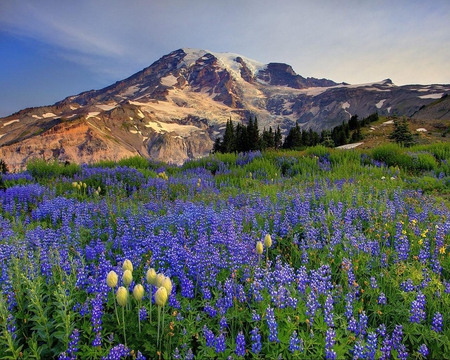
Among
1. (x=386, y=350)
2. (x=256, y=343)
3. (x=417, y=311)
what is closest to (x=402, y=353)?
(x=386, y=350)

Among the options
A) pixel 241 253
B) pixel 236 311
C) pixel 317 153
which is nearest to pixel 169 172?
pixel 317 153

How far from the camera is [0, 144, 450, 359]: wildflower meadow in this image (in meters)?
1.99

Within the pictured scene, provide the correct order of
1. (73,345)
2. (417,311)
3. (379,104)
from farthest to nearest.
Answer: (379,104), (417,311), (73,345)

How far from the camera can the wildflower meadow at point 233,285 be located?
1.99m

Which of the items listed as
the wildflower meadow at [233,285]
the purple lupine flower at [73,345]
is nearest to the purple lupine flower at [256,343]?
the wildflower meadow at [233,285]

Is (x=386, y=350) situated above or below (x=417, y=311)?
below

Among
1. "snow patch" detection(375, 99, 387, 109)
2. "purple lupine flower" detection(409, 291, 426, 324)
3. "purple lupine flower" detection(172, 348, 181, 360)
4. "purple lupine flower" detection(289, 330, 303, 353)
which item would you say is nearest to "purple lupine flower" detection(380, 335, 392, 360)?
"purple lupine flower" detection(409, 291, 426, 324)

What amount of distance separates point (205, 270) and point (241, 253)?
427mm

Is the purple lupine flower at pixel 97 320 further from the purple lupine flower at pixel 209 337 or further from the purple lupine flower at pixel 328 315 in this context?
the purple lupine flower at pixel 328 315

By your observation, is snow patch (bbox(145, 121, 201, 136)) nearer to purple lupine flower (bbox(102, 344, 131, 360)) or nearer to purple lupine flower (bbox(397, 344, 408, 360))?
purple lupine flower (bbox(102, 344, 131, 360))

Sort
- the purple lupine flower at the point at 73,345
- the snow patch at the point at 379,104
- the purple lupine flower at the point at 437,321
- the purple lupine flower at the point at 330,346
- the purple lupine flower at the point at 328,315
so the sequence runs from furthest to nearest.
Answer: the snow patch at the point at 379,104 < the purple lupine flower at the point at 437,321 < the purple lupine flower at the point at 328,315 < the purple lupine flower at the point at 73,345 < the purple lupine flower at the point at 330,346

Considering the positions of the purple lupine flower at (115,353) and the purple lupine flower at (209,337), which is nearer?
the purple lupine flower at (115,353)

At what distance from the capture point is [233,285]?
7.84ft

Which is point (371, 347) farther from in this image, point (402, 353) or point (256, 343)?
point (256, 343)
